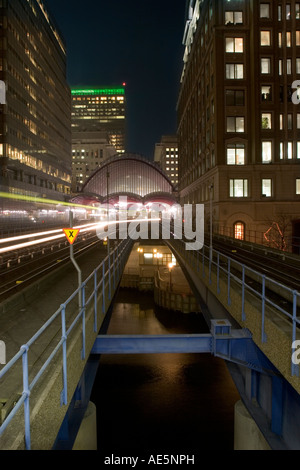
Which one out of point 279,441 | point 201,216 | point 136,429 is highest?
point 201,216

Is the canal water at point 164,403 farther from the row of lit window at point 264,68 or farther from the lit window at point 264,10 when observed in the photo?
the lit window at point 264,10

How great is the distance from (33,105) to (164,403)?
242ft

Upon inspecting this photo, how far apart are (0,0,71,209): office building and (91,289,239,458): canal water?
40490 millimetres

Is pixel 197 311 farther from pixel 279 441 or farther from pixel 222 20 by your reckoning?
pixel 222 20

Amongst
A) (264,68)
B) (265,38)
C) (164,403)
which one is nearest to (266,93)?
(264,68)

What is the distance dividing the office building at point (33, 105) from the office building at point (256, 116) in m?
34.9

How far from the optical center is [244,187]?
4456 cm

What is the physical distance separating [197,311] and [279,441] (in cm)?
3120

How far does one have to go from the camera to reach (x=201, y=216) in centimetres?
5584

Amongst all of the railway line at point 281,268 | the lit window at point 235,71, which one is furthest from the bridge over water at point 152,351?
the lit window at point 235,71

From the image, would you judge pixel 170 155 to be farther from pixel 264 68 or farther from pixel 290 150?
pixel 290 150

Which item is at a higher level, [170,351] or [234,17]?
[234,17]
